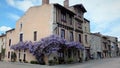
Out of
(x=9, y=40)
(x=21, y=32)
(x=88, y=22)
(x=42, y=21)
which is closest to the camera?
(x=42, y=21)

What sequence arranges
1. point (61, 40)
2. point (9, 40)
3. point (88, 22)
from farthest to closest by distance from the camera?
point (88, 22) < point (9, 40) < point (61, 40)

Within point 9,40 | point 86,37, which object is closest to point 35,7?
point 9,40

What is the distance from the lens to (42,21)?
87.1 ft

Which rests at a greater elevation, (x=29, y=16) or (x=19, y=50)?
(x=29, y=16)

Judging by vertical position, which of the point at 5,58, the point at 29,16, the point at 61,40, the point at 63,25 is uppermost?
the point at 29,16

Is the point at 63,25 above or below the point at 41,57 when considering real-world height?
above

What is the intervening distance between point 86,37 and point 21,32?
565 inches

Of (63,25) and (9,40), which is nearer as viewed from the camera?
(63,25)

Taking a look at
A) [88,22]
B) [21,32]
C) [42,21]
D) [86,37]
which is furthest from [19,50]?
[88,22]

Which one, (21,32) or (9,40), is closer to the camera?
(21,32)

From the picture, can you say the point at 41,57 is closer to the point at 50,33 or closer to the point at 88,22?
the point at 50,33

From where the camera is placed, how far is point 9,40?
115 ft

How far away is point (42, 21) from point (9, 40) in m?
12.1

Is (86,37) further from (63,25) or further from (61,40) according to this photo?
(61,40)
